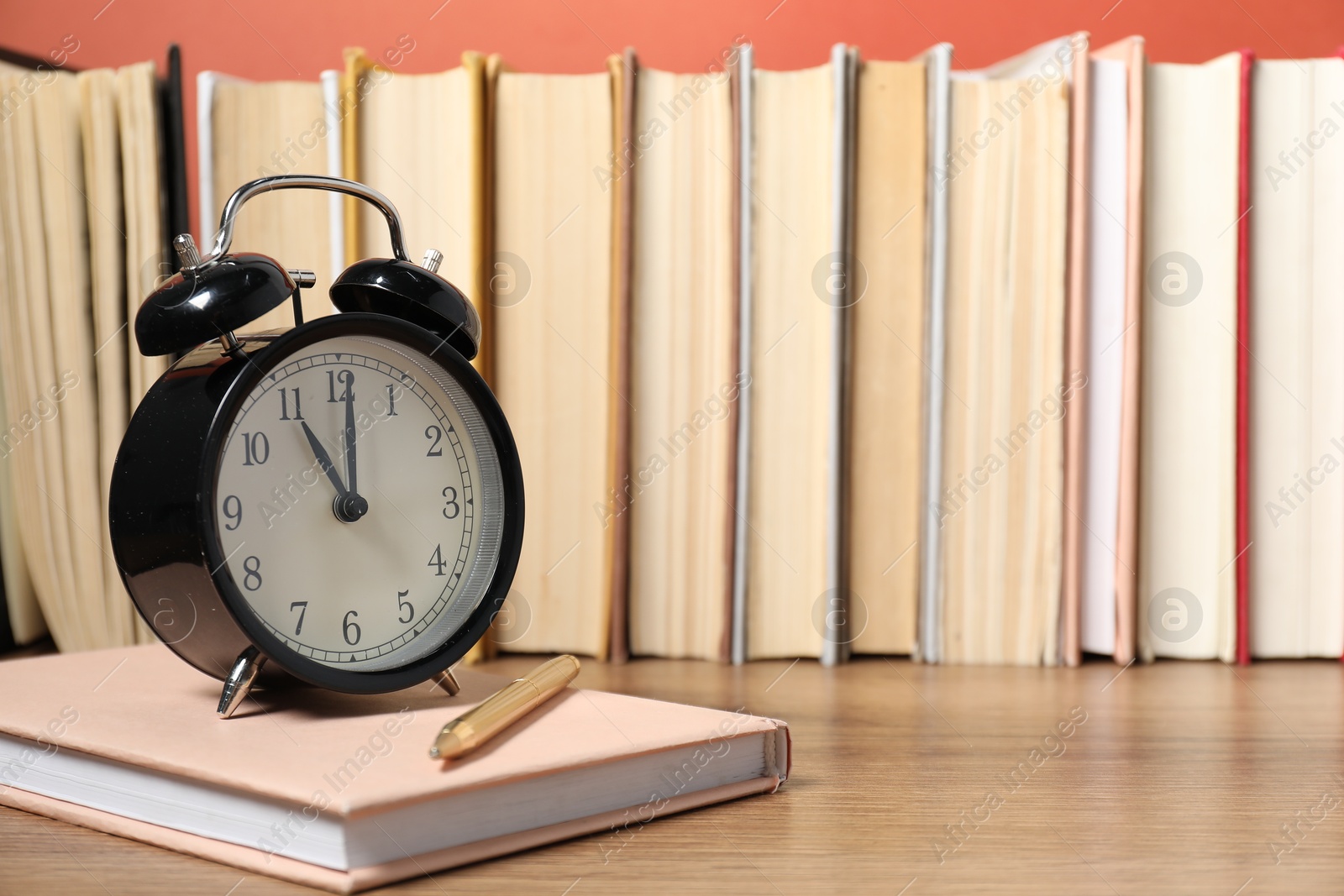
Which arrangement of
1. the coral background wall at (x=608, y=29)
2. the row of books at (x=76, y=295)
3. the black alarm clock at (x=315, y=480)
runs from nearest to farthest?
the black alarm clock at (x=315, y=480), the row of books at (x=76, y=295), the coral background wall at (x=608, y=29)

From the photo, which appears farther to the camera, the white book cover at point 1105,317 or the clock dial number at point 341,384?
the white book cover at point 1105,317

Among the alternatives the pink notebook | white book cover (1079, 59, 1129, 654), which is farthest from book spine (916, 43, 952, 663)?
the pink notebook

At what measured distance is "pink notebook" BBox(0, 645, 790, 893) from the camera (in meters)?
0.55

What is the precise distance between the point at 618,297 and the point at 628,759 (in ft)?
2.03

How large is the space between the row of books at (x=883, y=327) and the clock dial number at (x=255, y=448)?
0.49m

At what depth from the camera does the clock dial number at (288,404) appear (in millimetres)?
695

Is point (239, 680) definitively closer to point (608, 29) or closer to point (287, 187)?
point (287, 187)

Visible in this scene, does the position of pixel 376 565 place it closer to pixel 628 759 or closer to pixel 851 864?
pixel 628 759

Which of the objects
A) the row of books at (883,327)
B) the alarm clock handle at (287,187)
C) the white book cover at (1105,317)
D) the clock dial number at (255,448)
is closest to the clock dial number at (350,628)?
the clock dial number at (255,448)

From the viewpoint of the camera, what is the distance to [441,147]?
116 cm

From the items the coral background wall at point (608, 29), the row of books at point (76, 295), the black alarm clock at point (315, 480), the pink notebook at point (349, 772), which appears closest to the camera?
the pink notebook at point (349, 772)

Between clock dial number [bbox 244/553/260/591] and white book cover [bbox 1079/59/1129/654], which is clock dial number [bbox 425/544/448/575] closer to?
clock dial number [bbox 244/553/260/591]

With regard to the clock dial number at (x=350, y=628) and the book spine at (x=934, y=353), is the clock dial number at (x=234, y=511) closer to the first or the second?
the clock dial number at (x=350, y=628)

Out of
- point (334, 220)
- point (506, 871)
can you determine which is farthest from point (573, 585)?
point (506, 871)
